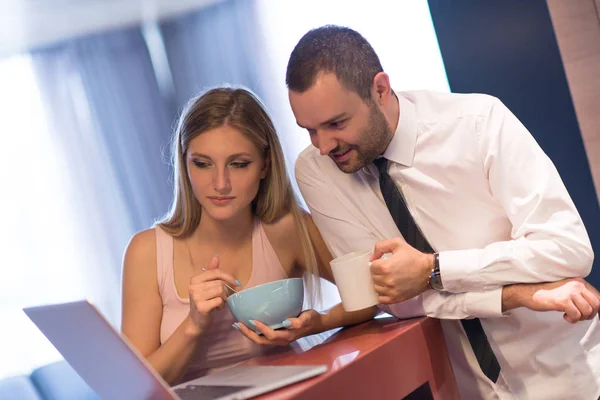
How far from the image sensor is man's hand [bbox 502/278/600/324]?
1.42 m

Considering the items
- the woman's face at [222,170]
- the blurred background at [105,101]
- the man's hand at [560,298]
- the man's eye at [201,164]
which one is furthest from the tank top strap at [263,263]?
the blurred background at [105,101]

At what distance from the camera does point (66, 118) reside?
381 centimetres

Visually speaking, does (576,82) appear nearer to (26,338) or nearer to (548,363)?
(548,363)

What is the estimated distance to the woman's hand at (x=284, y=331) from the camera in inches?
60.0

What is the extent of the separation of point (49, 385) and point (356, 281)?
2.54 meters

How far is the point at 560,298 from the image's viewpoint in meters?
1.44

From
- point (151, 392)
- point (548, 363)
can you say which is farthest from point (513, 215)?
point (151, 392)

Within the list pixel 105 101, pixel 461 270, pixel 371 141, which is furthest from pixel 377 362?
pixel 105 101

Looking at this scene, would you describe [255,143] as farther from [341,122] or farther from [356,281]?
[356,281]

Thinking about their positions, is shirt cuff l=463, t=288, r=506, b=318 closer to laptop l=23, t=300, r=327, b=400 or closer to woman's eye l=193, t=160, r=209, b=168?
laptop l=23, t=300, r=327, b=400

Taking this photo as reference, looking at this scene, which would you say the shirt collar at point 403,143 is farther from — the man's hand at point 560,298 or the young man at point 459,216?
the man's hand at point 560,298

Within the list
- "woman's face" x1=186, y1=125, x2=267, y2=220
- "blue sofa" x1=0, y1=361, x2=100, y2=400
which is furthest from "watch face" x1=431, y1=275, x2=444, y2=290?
"blue sofa" x1=0, y1=361, x2=100, y2=400

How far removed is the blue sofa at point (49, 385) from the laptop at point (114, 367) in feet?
8.14

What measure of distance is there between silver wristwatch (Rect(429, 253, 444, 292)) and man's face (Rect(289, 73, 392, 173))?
0.93 ft
